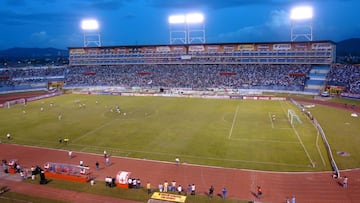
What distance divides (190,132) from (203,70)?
180 ft

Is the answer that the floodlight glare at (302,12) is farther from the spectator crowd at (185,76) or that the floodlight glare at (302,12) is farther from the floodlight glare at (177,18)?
the floodlight glare at (177,18)

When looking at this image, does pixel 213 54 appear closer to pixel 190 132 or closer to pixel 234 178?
pixel 190 132

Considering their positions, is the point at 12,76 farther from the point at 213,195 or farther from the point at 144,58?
the point at 213,195

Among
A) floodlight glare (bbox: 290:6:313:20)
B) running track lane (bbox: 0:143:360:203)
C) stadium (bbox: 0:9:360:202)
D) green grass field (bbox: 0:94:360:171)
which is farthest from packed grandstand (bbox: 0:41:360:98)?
running track lane (bbox: 0:143:360:203)

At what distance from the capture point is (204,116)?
172 feet

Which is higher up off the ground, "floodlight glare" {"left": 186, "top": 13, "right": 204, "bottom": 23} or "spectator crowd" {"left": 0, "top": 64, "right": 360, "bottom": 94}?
"floodlight glare" {"left": 186, "top": 13, "right": 204, "bottom": 23}

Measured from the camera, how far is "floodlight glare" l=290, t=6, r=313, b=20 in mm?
77188

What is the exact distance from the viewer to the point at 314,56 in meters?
84.3

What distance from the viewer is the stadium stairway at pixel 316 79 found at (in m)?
75.6

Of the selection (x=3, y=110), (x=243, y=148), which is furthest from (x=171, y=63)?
(x=243, y=148)

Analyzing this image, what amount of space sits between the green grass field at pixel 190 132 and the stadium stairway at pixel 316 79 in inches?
681

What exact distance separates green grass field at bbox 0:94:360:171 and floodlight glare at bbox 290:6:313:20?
29.4 meters

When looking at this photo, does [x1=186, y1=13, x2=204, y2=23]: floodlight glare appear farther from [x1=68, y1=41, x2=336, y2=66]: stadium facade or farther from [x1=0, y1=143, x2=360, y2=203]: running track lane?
[x1=0, y1=143, x2=360, y2=203]: running track lane

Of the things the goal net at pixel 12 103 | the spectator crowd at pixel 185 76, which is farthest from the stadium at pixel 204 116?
the spectator crowd at pixel 185 76
